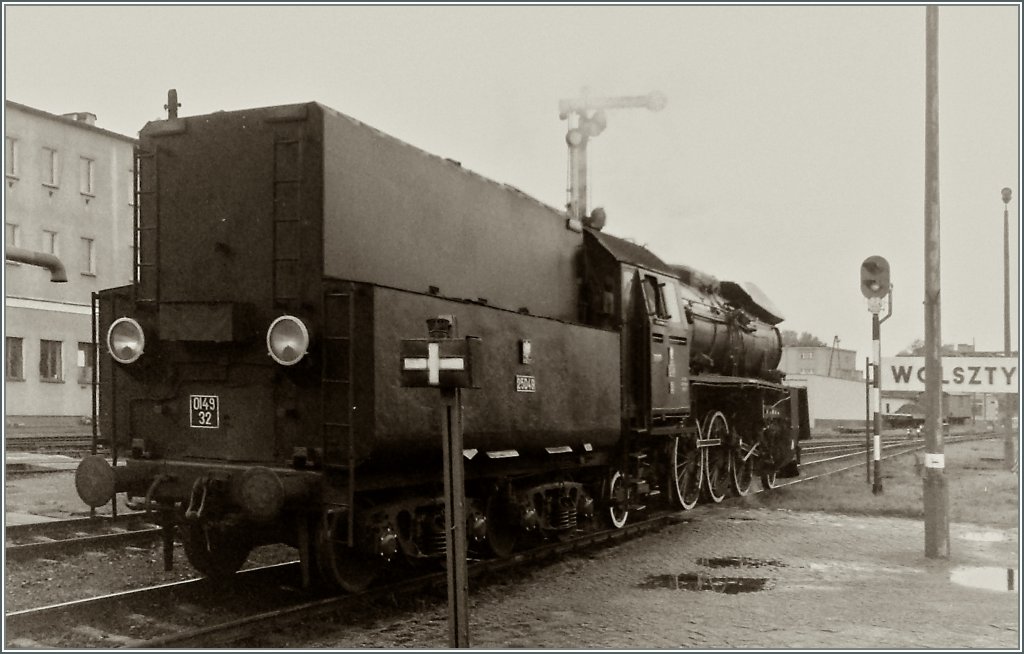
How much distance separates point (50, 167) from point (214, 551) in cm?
2132

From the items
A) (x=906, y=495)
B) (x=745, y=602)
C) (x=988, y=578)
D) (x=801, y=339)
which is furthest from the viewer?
(x=801, y=339)

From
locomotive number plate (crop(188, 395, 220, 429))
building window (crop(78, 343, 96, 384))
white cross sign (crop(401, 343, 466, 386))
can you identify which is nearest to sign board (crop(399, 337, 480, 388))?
white cross sign (crop(401, 343, 466, 386))

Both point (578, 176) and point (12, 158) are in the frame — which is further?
point (578, 176)

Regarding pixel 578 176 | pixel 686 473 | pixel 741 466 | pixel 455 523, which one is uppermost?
pixel 578 176

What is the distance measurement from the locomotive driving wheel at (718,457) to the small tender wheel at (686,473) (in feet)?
1.24

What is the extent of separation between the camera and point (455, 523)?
5.10 m

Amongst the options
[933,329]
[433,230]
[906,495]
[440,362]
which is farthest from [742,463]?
[440,362]

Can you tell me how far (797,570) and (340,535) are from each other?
4.07 m

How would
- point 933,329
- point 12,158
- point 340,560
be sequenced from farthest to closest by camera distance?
point 12,158
point 933,329
point 340,560

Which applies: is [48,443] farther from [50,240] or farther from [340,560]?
[340,560]

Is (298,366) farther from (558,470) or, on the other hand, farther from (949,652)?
(949,652)

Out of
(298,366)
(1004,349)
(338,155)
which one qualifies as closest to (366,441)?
(298,366)

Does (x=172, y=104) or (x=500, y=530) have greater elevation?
(x=172, y=104)

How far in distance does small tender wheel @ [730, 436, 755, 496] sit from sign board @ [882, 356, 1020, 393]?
4.80 m
